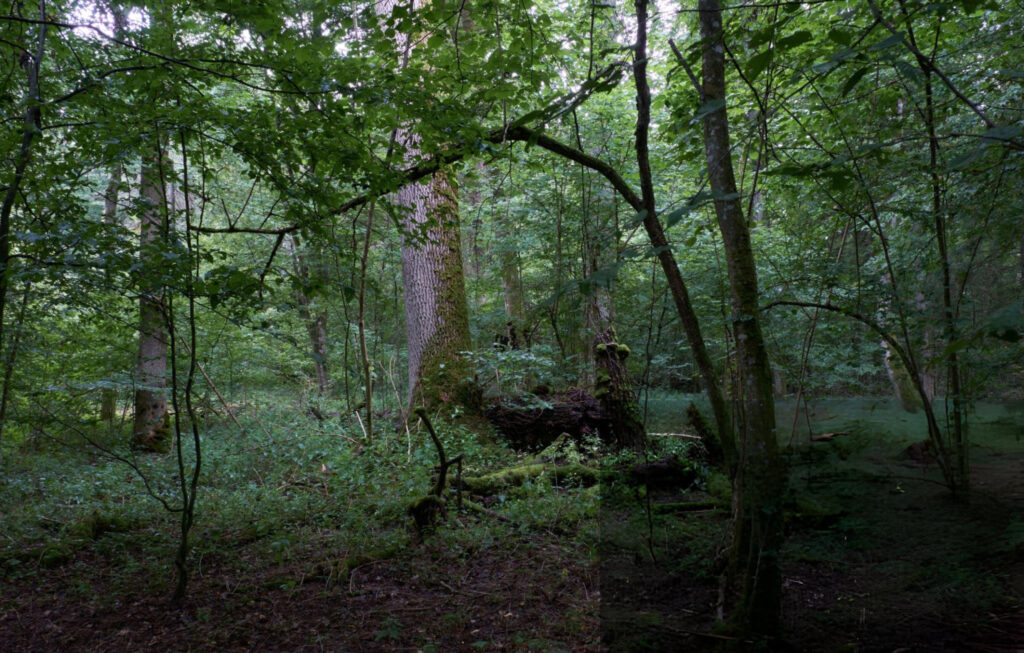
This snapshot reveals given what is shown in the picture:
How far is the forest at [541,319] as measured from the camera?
8.68 feet

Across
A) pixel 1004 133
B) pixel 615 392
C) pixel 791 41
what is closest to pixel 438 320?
pixel 615 392

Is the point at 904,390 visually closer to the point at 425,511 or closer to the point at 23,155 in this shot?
the point at 425,511

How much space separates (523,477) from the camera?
621 cm

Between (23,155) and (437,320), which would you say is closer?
(23,155)

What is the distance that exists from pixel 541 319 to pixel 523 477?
244cm

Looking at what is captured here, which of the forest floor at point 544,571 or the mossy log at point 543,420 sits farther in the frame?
the mossy log at point 543,420

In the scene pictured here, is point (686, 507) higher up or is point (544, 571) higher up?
point (686, 507)

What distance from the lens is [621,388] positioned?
24.1 ft

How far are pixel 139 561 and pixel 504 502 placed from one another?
3220mm

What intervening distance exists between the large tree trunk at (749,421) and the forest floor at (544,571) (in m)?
0.24

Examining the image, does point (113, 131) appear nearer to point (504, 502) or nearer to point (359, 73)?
point (359, 73)

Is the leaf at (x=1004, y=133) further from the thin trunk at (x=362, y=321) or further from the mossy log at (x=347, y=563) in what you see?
the mossy log at (x=347, y=563)

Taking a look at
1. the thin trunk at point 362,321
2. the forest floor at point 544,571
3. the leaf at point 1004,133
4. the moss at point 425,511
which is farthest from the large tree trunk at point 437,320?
the leaf at point 1004,133

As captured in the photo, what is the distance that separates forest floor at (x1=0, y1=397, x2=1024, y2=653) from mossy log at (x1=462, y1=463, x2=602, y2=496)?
38 centimetres
